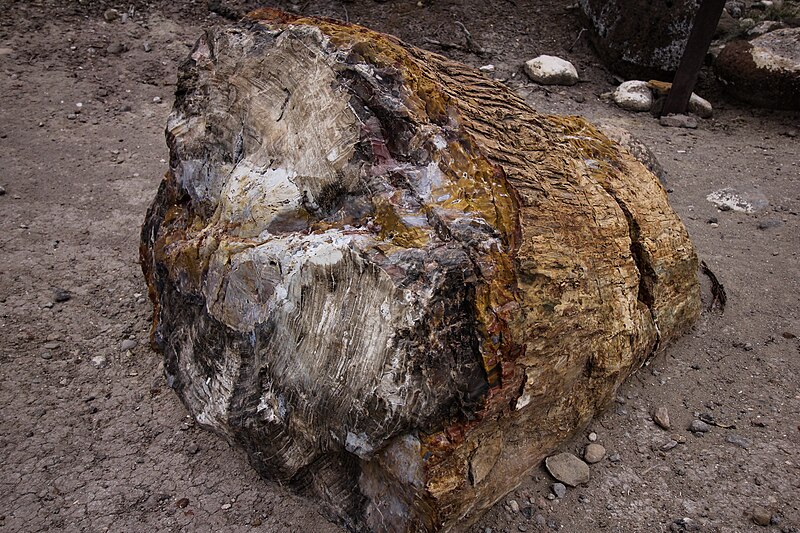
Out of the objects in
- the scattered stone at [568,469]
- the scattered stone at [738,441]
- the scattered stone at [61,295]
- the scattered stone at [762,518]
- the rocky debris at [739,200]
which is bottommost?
the scattered stone at [61,295]

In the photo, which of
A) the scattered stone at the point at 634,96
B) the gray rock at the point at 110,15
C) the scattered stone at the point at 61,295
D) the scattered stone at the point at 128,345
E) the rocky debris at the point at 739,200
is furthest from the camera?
the gray rock at the point at 110,15

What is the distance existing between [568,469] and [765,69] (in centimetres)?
495

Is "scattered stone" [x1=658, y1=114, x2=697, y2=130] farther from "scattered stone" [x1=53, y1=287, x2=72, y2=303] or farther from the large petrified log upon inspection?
"scattered stone" [x1=53, y1=287, x2=72, y2=303]

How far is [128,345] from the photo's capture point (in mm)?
3031

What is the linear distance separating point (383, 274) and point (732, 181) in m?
3.95

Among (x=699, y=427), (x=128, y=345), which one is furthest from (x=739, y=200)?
(x=128, y=345)

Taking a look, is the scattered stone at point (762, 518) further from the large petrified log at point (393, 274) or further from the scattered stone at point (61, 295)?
the scattered stone at point (61, 295)

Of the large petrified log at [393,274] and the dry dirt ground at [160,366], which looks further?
the dry dirt ground at [160,366]

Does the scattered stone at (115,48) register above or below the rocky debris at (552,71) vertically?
below

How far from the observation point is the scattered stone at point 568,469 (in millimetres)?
2398

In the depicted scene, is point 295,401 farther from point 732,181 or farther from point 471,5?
point 471,5

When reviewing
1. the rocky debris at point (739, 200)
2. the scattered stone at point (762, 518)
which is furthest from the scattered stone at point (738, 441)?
the rocky debris at point (739, 200)

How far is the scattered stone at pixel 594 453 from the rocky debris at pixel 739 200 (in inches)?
104

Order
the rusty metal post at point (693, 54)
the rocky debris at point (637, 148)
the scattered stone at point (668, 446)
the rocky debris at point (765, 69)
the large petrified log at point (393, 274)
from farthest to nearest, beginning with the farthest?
1. the rocky debris at point (765, 69)
2. the rusty metal post at point (693, 54)
3. the rocky debris at point (637, 148)
4. the scattered stone at point (668, 446)
5. the large petrified log at point (393, 274)
